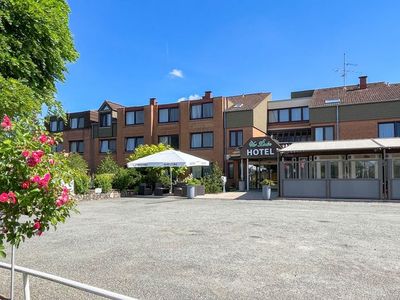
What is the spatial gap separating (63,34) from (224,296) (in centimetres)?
434

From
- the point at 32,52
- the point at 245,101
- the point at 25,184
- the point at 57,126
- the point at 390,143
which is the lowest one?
the point at 25,184

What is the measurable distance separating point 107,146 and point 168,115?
818 centimetres

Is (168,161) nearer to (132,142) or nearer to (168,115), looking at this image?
(168,115)

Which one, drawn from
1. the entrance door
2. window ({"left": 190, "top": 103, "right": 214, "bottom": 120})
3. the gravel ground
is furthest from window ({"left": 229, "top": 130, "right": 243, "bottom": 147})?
the gravel ground

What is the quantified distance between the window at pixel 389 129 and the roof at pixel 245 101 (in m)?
10.6

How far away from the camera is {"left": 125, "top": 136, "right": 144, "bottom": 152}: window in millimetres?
41906

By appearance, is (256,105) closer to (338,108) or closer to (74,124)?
(338,108)

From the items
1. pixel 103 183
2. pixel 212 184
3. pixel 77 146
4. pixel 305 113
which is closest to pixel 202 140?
pixel 305 113

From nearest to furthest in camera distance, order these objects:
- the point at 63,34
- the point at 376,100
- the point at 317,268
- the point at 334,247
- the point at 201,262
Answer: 1. the point at 63,34
2. the point at 317,268
3. the point at 201,262
4. the point at 334,247
5. the point at 376,100

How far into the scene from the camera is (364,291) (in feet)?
18.8

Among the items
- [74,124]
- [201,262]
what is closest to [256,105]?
[74,124]

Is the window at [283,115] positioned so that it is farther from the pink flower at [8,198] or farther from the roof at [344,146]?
the pink flower at [8,198]

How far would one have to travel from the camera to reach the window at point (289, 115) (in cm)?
3788

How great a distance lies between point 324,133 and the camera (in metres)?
33.8
